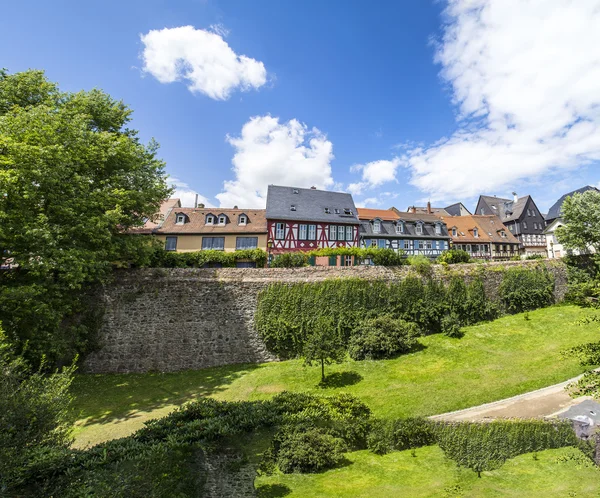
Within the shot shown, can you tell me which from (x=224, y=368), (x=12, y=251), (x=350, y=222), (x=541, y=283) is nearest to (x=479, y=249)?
(x=541, y=283)

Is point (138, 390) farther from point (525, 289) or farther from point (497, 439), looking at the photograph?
point (525, 289)

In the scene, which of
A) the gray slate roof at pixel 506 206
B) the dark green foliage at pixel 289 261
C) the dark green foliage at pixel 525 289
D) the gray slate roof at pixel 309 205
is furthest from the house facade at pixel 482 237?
the dark green foliage at pixel 289 261

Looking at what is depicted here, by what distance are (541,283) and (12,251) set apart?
33.5 meters

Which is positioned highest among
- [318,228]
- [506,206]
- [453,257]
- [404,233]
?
[506,206]

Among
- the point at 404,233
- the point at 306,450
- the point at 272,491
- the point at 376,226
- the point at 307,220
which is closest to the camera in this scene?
the point at 272,491

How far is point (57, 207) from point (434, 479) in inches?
718

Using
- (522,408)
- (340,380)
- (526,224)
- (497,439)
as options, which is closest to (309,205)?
(340,380)

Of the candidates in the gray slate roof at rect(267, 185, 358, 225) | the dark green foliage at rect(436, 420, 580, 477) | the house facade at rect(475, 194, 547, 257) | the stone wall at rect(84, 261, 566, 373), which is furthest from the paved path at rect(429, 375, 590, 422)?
the house facade at rect(475, 194, 547, 257)

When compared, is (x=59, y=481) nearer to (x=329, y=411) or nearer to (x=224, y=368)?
(x=329, y=411)

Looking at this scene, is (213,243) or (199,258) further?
(213,243)

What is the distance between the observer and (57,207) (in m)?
14.1

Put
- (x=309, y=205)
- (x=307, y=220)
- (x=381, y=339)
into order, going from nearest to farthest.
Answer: (x=381, y=339), (x=307, y=220), (x=309, y=205)

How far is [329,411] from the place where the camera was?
11.0 meters

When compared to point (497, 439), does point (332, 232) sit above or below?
above
